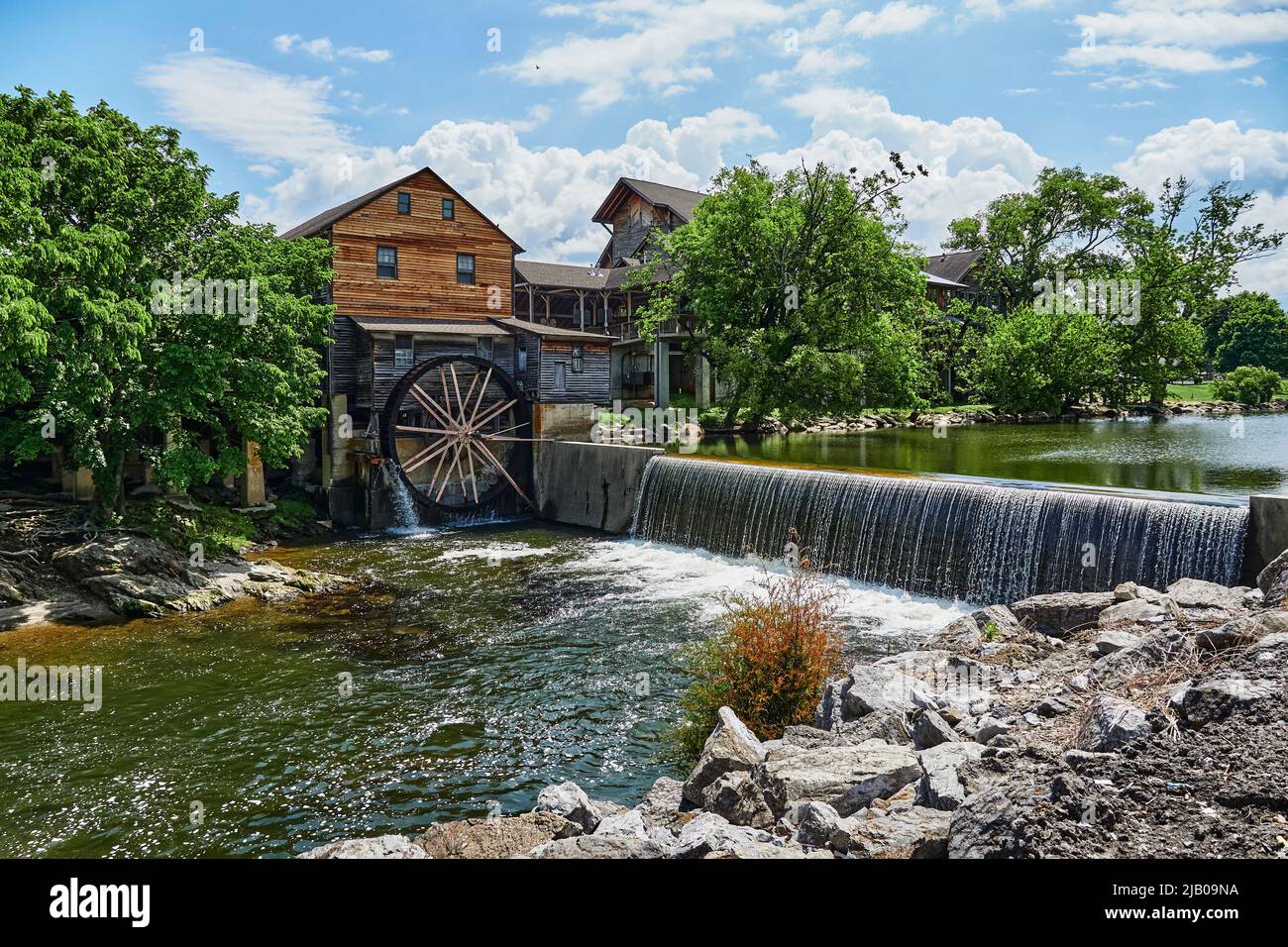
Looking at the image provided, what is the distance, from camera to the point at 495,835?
6.80 metres

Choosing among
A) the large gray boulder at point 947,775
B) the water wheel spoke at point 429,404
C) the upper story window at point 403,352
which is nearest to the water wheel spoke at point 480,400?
the water wheel spoke at point 429,404

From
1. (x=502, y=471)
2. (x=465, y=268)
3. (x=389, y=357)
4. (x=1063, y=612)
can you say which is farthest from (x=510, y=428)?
(x=1063, y=612)

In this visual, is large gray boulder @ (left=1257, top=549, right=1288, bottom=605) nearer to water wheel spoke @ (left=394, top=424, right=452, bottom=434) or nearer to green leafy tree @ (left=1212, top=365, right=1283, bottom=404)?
water wheel spoke @ (left=394, top=424, right=452, bottom=434)

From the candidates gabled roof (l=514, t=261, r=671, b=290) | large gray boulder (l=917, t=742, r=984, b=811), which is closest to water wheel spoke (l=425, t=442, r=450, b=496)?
gabled roof (l=514, t=261, r=671, b=290)

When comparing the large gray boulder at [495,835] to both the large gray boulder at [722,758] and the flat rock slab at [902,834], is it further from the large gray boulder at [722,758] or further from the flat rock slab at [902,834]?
the flat rock slab at [902,834]

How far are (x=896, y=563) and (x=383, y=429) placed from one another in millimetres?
15184

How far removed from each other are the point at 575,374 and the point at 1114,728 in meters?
23.9

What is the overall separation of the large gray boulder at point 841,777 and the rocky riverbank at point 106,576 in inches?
479

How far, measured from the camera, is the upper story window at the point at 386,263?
86.9 feet

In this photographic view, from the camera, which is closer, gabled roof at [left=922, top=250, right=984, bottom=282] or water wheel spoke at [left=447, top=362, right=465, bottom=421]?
water wheel spoke at [left=447, top=362, right=465, bottom=421]

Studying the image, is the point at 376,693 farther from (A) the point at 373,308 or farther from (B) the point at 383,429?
(A) the point at 373,308

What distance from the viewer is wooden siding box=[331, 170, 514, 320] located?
26.0 metres

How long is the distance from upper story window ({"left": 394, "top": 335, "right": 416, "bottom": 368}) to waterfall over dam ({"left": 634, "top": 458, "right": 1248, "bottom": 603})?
9816mm

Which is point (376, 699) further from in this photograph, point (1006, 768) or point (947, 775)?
point (1006, 768)
